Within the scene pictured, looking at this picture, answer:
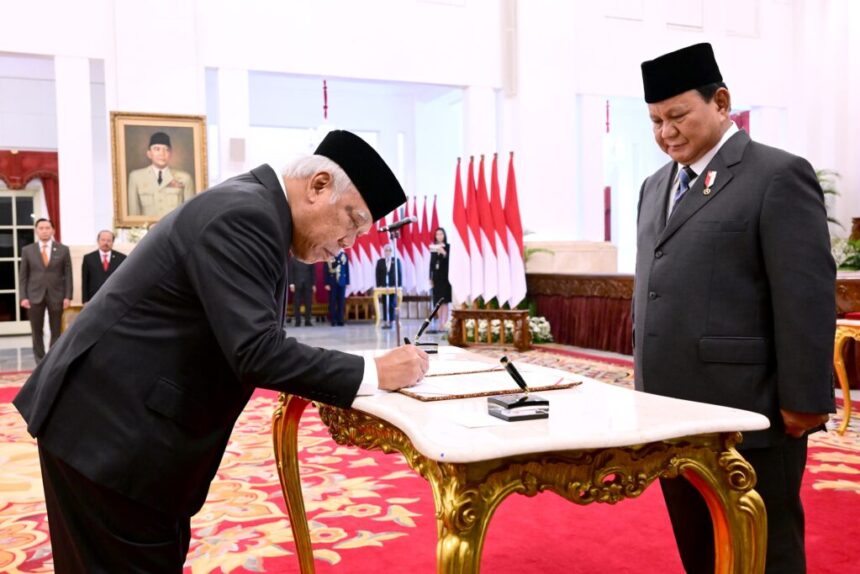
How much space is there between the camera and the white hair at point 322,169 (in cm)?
167

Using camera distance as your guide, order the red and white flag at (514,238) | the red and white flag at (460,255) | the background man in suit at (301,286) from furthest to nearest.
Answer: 1. the background man in suit at (301,286)
2. the red and white flag at (460,255)
3. the red and white flag at (514,238)

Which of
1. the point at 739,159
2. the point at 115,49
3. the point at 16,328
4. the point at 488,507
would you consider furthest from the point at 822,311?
the point at 16,328

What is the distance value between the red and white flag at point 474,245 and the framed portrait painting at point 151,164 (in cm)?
346

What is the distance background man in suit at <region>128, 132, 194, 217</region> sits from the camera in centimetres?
1005

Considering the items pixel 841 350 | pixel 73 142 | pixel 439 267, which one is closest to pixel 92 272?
pixel 73 142

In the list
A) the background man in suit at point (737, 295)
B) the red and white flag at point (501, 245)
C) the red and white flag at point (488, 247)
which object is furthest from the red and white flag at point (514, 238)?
the background man in suit at point (737, 295)

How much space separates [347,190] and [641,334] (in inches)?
37.1

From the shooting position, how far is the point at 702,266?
1948mm

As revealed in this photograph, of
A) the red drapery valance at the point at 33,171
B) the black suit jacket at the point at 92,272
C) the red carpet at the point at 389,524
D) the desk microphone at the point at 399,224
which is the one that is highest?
the red drapery valance at the point at 33,171

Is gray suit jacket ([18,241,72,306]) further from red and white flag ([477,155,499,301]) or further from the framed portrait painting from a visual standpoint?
red and white flag ([477,155,499,301])

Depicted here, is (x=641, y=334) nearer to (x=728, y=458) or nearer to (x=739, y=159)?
(x=739, y=159)

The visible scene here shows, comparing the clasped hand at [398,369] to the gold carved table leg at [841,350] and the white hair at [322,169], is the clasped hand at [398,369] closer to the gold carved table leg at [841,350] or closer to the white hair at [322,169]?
the white hair at [322,169]

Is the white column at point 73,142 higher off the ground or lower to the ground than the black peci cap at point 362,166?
higher

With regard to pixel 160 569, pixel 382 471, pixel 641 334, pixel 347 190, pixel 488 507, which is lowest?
pixel 382 471
